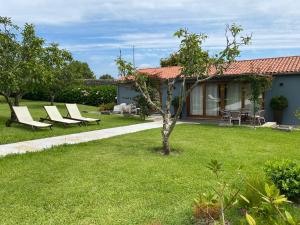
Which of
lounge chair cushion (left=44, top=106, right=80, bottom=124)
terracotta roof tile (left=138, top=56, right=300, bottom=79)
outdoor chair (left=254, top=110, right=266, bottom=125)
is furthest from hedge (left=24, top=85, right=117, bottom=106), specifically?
outdoor chair (left=254, top=110, right=266, bottom=125)

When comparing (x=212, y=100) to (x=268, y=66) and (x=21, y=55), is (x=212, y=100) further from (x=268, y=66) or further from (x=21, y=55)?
(x=21, y=55)

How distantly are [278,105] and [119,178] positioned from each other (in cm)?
1385

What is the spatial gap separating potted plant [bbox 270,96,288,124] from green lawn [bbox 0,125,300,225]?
6004mm

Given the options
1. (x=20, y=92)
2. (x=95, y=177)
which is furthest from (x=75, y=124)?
(x=95, y=177)

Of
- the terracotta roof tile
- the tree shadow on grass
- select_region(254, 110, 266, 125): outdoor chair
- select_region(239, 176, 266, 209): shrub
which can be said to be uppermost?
the terracotta roof tile

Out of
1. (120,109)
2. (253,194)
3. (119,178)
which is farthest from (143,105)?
(253,194)

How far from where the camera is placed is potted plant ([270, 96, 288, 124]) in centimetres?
1926

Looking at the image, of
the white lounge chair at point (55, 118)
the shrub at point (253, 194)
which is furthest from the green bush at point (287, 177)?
the white lounge chair at point (55, 118)

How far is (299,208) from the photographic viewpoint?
589 cm

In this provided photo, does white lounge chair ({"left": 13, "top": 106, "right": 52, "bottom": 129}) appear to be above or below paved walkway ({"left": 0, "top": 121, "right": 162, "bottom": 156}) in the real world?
above

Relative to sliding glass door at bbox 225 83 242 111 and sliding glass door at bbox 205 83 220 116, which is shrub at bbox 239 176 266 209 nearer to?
sliding glass door at bbox 225 83 242 111

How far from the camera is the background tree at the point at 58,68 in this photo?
21000 millimetres

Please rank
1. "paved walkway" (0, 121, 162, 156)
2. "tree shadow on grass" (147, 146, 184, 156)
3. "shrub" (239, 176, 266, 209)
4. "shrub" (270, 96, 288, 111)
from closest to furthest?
"shrub" (239, 176, 266, 209) → "tree shadow on grass" (147, 146, 184, 156) → "paved walkway" (0, 121, 162, 156) → "shrub" (270, 96, 288, 111)

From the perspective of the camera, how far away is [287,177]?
235 inches
